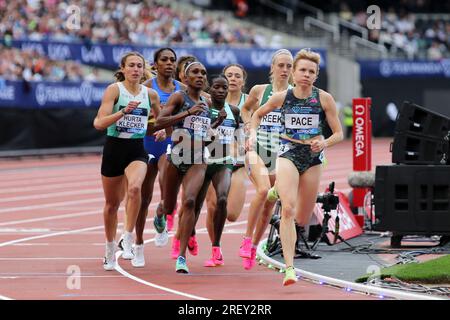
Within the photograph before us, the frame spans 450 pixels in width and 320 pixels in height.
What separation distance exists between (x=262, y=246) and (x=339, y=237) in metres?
0.91

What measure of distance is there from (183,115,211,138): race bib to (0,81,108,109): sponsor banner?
1873 cm

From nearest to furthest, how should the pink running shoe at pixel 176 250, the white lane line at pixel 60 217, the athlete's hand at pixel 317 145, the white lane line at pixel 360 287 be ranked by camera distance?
the white lane line at pixel 360 287
the athlete's hand at pixel 317 145
the pink running shoe at pixel 176 250
the white lane line at pixel 60 217

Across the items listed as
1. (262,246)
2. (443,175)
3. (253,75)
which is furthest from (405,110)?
(253,75)

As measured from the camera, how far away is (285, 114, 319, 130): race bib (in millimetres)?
11258

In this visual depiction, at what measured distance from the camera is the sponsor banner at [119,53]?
32.4m

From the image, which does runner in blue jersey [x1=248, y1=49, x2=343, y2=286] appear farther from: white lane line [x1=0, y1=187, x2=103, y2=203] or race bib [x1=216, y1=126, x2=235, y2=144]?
white lane line [x1=0, y1=187, x2=103, y2=203]

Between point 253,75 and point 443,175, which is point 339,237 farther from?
point 253,75

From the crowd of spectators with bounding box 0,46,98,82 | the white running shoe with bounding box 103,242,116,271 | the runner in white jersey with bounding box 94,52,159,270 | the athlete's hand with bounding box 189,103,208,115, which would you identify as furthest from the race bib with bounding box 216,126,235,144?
the crowd of spectators with bounding box 0,46,98,82

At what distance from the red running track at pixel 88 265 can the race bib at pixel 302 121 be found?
4.78 ft

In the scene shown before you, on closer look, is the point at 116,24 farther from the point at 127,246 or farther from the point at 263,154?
the point at 127,246

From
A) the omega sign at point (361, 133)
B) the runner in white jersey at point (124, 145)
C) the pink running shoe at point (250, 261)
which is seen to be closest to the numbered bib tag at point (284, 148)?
the pink running shoe at point (250, 261)

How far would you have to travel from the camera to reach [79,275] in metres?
11.7

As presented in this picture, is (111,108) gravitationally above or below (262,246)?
above

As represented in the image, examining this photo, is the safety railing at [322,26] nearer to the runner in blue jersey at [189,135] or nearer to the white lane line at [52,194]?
the white lane line at [52,194]
